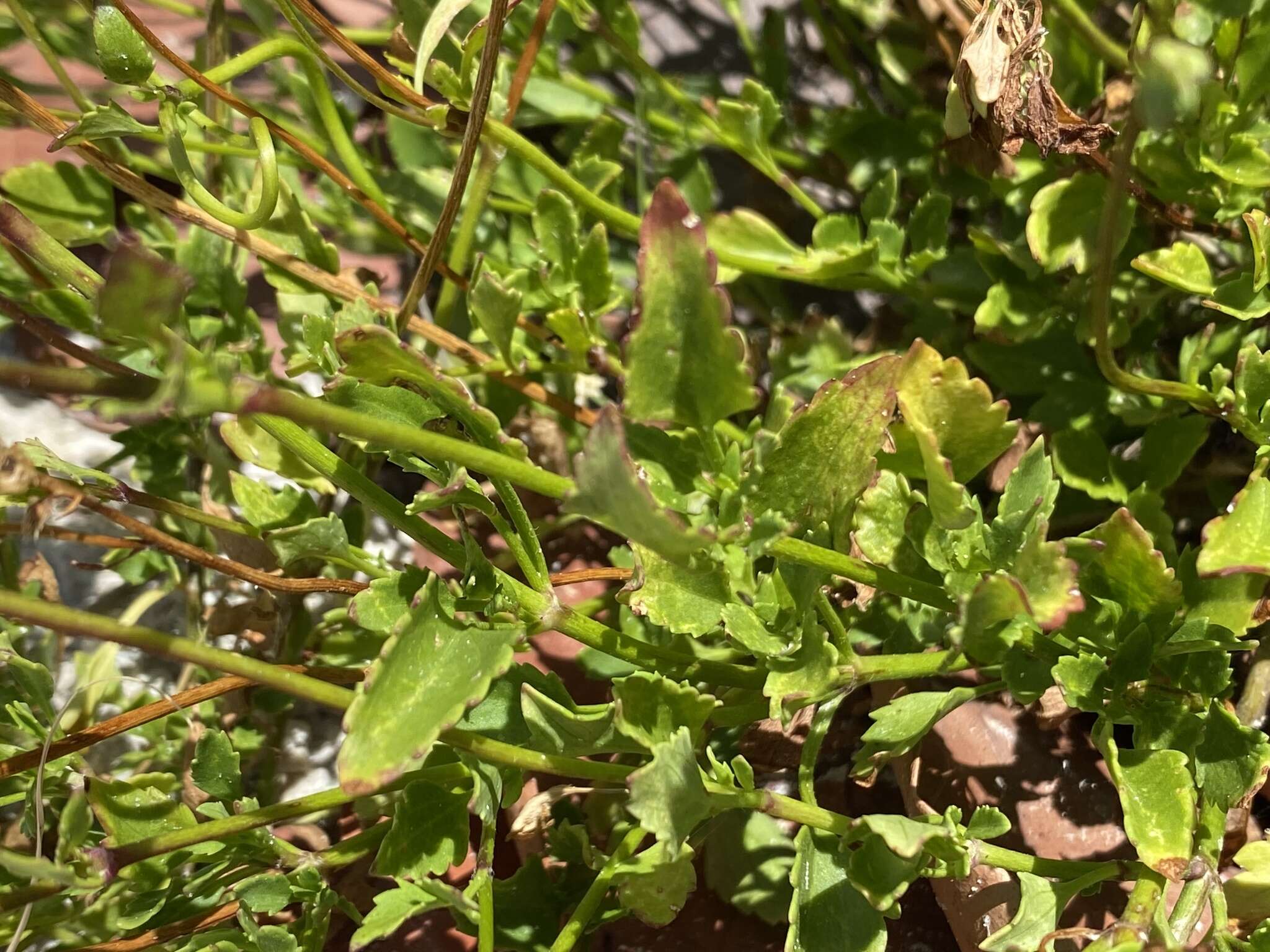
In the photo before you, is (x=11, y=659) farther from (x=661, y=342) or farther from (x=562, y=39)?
(x=562, y=39)

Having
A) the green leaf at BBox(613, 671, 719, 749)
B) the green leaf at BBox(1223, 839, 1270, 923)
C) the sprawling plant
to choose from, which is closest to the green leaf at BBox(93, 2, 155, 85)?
the sprawling plant

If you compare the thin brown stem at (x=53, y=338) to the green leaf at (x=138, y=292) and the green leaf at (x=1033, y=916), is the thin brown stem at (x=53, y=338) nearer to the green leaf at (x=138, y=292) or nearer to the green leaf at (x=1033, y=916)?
the green leaf at (x=138, y=292)

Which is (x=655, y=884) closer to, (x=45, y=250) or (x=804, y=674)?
(x=804, y=674)

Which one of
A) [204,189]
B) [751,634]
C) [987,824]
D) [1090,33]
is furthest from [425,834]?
[1090,33]

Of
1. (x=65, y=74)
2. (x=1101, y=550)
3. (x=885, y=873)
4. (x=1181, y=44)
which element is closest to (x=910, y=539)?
(x=1101, y=550)

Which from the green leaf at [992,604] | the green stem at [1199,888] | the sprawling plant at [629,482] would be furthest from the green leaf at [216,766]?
the green stem at [1199,888]

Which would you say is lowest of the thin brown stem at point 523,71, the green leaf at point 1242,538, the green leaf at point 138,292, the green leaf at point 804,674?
the green leaf at point 804,674

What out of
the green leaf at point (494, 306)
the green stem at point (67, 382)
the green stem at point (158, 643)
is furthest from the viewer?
the green leaf at point (494, 306)
